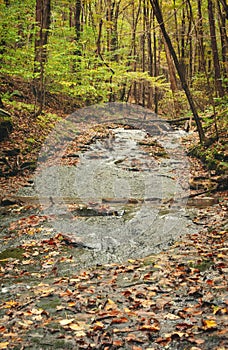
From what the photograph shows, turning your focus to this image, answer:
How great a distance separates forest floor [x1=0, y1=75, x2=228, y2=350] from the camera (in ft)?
10.9

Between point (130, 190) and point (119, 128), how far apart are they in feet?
35.2

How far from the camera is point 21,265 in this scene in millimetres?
5426

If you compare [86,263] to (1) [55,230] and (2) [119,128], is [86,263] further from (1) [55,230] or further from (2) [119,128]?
(2) [119,128]

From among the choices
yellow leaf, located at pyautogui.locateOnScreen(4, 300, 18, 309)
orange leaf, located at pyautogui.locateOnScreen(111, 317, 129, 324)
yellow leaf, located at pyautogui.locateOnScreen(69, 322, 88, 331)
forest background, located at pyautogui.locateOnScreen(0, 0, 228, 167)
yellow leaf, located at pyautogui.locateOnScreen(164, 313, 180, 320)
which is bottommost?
yellow leaf, located at pyautogui.locateOnScreen(4, 300, 18, 309)

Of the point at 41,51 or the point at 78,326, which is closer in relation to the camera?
the point at 78,326

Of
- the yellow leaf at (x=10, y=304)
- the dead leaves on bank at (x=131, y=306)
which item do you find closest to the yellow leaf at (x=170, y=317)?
the dead leaves on bank at (x=131, y=306)

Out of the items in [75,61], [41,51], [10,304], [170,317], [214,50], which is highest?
[75,61]

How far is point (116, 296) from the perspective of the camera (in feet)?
13.9

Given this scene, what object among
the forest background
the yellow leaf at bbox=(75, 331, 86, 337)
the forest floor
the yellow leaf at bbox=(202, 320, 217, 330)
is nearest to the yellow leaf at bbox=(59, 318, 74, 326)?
the forest floor

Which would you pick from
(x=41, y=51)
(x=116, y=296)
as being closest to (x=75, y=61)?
(x=41, y=51)

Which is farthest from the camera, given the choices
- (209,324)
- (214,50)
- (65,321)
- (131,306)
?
(214,50)

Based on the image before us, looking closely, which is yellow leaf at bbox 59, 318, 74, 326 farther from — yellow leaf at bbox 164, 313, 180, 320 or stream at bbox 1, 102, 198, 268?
stream at bbox 1, 102, 198, 268

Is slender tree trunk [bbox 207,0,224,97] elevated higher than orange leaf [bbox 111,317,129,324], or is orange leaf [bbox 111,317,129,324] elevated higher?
slender tree trunk [bbox 207,0,224,97]

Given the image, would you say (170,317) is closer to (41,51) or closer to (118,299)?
(118,299)
